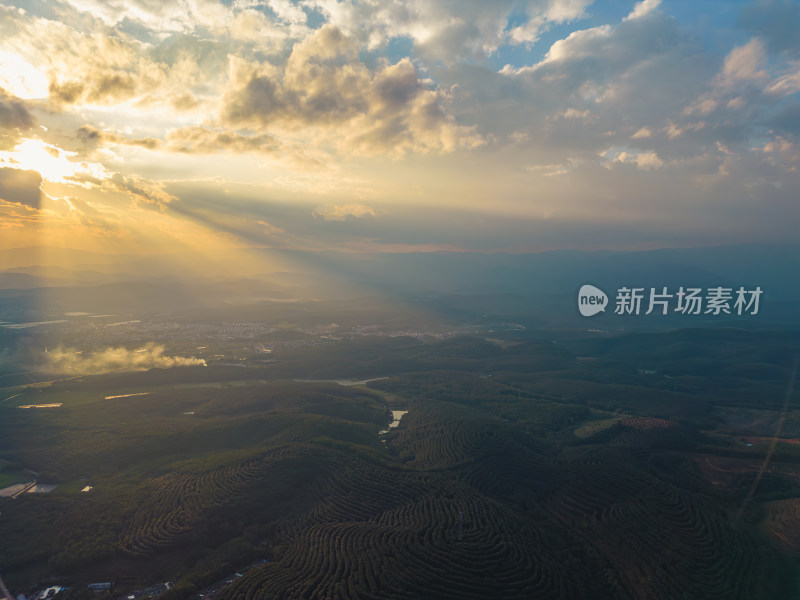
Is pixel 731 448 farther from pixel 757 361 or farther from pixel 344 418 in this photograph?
pixel 757 361

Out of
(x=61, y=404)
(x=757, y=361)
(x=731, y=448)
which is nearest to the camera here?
(x=731, y=448)

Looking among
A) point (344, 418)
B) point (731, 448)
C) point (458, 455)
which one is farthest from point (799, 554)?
point (344, 418)

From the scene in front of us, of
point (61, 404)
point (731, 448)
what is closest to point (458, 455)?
point (731, 448)

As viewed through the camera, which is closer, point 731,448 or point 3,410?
point 731,448

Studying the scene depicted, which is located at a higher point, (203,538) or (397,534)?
(397,534)

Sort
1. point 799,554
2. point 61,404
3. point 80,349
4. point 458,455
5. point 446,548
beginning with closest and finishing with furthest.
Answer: point 446,548, point 799,554, point 458,455, point 61,404, point 80,349

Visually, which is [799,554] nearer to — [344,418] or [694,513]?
[694,513]
